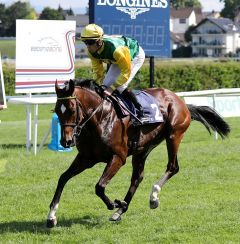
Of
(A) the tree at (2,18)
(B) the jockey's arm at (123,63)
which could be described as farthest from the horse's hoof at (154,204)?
(A) the tree at (2,18)

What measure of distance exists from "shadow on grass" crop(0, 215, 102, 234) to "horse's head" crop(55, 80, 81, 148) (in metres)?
0.89

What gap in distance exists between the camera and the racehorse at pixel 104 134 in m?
5.85

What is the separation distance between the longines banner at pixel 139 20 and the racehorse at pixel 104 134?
20.2 ft

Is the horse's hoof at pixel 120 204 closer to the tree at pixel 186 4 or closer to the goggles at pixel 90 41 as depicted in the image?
the goggles at pixel 90 41

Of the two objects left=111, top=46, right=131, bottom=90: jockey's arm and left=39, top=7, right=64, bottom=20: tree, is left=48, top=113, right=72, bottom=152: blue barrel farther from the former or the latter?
left=39, top=7, right=64, bottom=20: tree

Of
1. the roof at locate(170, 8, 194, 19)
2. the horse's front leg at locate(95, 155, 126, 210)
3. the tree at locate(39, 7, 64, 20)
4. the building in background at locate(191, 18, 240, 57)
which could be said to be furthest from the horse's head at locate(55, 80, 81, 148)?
the roof at locate(170, 8, 194, 19)

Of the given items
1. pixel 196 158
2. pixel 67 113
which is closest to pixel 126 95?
pixel 67 113

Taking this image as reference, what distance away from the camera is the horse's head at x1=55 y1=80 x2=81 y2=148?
5758mm

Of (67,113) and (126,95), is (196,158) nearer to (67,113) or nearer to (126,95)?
(126,95)

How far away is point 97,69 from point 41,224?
5.34 feet

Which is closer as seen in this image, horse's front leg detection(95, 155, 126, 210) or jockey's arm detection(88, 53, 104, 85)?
horse's front leg detection(95, 155, 126, 210)

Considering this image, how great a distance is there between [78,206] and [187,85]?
82.0 feet

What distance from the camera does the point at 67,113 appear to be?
582cm

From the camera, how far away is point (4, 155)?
37.4 ft
